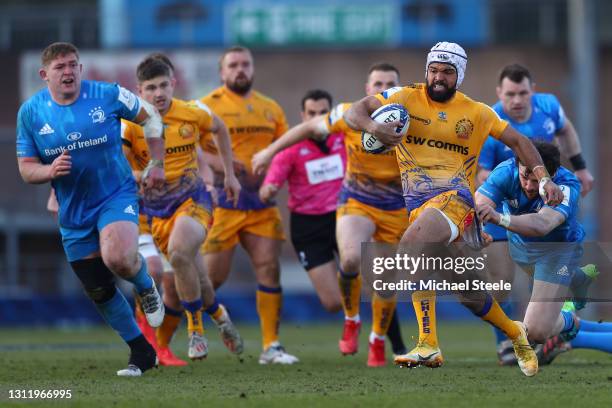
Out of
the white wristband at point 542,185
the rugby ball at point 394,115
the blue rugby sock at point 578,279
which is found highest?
the rugby ball at point 394,115

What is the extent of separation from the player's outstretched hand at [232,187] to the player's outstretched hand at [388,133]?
2590mm

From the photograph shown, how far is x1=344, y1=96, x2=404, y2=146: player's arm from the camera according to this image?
31.0 feet

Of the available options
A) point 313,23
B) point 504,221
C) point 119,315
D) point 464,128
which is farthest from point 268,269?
point 313,23

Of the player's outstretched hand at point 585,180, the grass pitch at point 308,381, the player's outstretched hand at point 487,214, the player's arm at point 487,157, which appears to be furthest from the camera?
the player's outstretched hand at point 585,180

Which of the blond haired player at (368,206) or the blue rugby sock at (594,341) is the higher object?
the blond haired player at (368,206)

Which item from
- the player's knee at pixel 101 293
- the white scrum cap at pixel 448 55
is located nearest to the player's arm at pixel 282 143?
the player's knee at pixel 101 293

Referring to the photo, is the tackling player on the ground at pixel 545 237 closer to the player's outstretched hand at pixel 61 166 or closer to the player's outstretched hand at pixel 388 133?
the player's outstretched hand at pixel 388 133

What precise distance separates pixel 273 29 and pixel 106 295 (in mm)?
20223

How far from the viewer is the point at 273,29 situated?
29.8 metres

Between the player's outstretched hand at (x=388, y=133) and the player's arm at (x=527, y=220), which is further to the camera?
the player's outstretched hand at (x=388, y=133)

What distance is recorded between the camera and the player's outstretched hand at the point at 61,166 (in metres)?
9.45

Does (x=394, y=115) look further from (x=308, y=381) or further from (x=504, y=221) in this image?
(x=308, y=381)

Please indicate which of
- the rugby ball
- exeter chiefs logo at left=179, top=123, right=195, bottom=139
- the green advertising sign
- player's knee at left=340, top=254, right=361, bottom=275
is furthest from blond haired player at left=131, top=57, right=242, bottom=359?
the green advertising sign

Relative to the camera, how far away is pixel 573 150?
1254 centimetres
